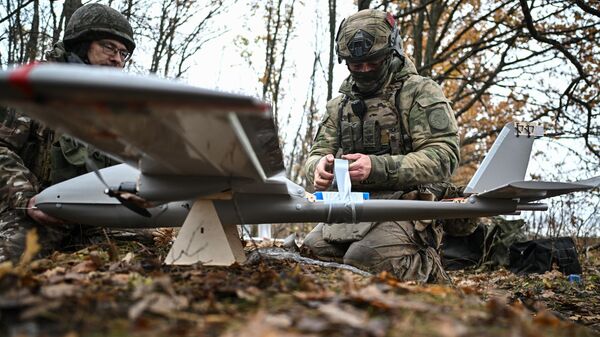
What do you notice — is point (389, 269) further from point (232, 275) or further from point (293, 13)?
point (293, 13)

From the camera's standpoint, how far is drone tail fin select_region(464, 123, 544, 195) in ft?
14.3

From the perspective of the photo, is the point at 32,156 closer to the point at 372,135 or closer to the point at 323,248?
the point at 323,248

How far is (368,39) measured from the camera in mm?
4820

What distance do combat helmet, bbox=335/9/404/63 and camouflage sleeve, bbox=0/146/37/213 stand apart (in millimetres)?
2853

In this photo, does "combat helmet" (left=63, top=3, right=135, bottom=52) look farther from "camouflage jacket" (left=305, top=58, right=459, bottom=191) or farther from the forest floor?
the forest floor

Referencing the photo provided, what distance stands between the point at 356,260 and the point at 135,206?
221 cm

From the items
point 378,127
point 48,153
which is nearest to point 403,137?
point 378,127

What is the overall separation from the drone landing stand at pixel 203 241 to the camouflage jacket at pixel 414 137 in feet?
5.32

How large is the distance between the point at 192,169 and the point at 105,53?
2650 mm

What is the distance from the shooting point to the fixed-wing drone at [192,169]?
5.39 feet

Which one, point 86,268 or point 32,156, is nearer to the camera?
point 86,268

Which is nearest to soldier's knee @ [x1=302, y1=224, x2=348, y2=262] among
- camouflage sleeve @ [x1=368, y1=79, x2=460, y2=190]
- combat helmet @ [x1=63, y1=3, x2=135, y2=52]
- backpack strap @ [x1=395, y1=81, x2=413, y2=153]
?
camouflage sleeve @ [x1=368, y1=79, x2=460, y2=190]

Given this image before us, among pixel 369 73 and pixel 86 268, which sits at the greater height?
pixel 369 73

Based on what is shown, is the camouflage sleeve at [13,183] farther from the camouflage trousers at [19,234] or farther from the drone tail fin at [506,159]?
the drone tail fin at [506,159]
